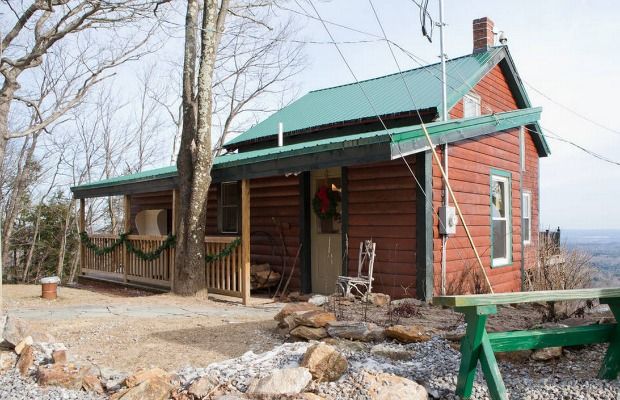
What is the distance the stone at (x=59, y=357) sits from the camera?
5078 millimetres

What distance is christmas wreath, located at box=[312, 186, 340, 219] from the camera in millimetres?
9641

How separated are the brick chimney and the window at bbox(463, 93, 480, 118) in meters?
1.76

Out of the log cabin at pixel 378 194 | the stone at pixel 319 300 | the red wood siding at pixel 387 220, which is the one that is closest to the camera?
the stone at pixel 319 300

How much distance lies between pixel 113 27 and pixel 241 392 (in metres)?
12.4

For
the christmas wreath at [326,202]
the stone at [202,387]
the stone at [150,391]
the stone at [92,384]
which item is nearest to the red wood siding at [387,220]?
the christmas wreath at [326,202]

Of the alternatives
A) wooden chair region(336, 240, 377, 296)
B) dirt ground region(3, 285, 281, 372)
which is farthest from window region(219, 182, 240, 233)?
wooden chair region(336, 240, 377, 296)

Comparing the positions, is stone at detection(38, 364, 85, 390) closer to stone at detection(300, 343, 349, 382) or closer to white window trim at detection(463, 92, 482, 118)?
stone at detection(300, 343, 349, 382)

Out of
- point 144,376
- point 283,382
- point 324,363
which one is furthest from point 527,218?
point 144,376

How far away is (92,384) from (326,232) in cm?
582

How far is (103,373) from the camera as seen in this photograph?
484 cm

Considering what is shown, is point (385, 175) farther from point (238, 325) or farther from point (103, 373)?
point (103, 373)

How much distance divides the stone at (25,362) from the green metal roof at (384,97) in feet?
27.0

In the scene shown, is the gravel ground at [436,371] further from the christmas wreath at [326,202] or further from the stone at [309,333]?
the christmas wreath at [326,202]

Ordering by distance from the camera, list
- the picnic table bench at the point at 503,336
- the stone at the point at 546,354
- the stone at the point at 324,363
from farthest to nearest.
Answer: the stone at the point at 546,354 < the stone at the point at 324,363 < the picnic table bench at the point at 503,336
